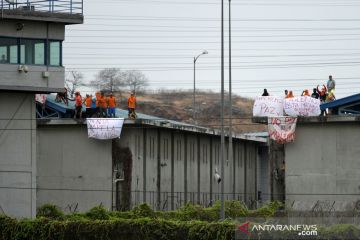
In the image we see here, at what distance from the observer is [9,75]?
186 feet

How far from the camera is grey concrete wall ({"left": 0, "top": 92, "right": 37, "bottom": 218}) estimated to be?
57.8m

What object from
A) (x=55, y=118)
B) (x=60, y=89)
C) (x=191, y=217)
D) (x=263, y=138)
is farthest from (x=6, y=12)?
(x=263, y=138)

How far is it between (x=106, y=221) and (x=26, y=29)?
1214cm

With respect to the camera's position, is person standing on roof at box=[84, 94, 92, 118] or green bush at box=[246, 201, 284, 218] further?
person standing on roof at box=[84, 94, 92, 118]

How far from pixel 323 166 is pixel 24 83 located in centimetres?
1648

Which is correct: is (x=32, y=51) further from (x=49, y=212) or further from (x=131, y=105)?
(x=49, y=212)

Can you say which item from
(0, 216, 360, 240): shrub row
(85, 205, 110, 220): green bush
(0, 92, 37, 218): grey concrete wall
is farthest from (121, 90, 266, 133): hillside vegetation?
(0, 216, 360, 240): shrub row

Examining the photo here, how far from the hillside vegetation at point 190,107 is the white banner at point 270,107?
59.0m

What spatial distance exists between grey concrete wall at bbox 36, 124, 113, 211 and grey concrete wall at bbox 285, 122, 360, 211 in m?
10.3

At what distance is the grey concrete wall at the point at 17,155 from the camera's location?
2277 inches

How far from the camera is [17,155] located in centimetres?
5825

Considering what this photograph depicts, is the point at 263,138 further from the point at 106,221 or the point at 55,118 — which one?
the point at 106,221

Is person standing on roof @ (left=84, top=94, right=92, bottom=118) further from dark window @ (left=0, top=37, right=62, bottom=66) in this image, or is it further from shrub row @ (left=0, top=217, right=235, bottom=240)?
shrub row @ (left=0, top=217, right=235, bottom=240)

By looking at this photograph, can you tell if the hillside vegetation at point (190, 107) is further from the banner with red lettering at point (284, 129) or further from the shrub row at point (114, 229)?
the shrub row at point (114, 229)
